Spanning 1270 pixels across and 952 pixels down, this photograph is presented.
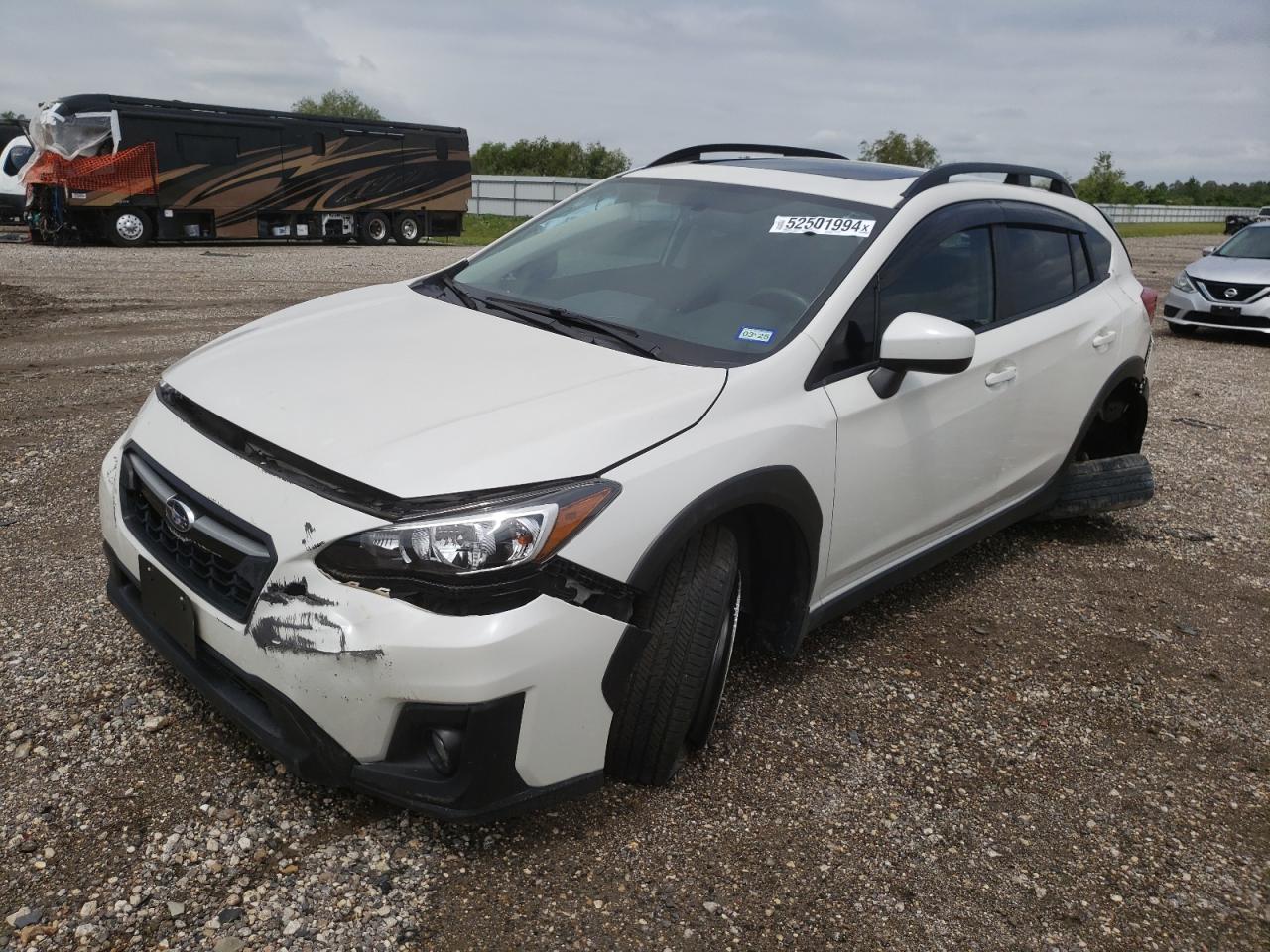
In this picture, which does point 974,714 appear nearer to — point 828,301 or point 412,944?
point 828,301

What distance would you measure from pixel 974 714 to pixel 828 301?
1.46m

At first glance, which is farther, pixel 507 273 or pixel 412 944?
pixel 507 273

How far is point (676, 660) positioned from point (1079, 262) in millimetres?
2992

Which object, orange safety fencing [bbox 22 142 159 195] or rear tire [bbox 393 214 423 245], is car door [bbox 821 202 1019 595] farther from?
rear tire [bbox 393 214 423 245]

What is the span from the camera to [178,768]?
2697 millimetres

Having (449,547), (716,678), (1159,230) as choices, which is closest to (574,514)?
(449,547)

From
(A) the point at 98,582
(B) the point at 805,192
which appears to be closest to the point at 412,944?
(A) the point at 98,582

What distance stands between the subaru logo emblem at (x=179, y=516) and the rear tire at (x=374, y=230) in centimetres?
2439

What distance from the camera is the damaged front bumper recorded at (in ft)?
7.00

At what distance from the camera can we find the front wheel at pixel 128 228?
21016 millimetres

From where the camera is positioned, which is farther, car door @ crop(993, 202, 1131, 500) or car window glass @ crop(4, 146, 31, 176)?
car window glass @ crop(4, 146, 31, 176)

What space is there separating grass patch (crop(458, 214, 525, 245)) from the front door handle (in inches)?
921

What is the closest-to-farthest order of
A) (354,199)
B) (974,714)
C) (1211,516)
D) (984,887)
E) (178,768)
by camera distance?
(984,887)
(178,768)
(974,714)
(1211,516)
(354,199)

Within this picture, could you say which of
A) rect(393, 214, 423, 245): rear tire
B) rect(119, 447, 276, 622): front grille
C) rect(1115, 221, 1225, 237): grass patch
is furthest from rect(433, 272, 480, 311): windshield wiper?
rect(1115, 221, 1225, 237): grass patch
